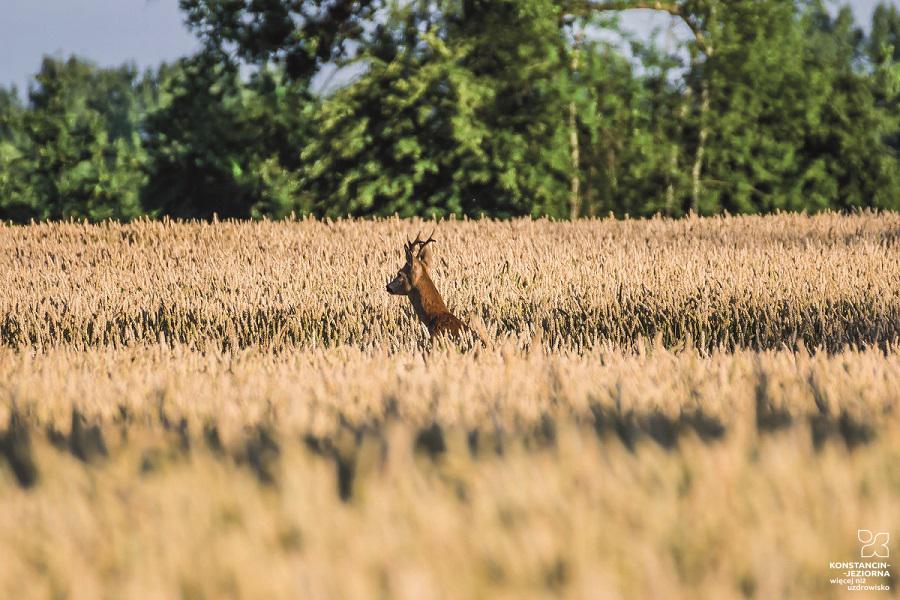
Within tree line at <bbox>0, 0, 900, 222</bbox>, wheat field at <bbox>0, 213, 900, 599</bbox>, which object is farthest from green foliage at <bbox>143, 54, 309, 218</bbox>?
wheat field at <bbox>0, 213, 900, 599</bbox>

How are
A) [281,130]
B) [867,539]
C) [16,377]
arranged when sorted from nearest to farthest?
[867,539] < [16,377] < [281,130]

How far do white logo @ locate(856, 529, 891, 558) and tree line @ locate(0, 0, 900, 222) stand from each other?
24.6m

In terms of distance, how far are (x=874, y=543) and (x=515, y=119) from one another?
87.9 ft

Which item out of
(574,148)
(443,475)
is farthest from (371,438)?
(574,148)

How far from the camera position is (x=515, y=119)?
28.2 meters

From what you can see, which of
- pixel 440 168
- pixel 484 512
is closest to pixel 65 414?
pixel 484 512

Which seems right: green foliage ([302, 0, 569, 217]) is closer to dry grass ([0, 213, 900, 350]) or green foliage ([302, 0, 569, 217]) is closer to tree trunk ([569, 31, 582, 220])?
tree trunk ([569, 31, 582, 220])

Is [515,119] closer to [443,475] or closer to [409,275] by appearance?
[409,275]

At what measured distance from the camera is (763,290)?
Result: 9117 millimetres

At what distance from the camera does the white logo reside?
73.1 inches

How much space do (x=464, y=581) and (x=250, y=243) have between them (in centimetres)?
1364

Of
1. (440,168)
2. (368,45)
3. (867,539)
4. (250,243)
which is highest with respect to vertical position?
(368,45)

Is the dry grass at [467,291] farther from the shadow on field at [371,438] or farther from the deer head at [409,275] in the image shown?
the shadow on field at [371,438]

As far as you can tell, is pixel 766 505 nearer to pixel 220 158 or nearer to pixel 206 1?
pixel 206 1
